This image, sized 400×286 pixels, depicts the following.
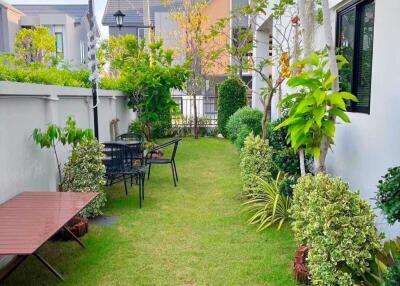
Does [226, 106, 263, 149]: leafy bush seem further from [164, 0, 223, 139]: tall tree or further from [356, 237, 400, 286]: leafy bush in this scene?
[356, 237, 400, 286]: leafy bush

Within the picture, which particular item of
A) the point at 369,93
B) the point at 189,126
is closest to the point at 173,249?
the point at 369,93

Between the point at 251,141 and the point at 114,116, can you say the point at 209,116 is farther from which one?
the point at 251,141

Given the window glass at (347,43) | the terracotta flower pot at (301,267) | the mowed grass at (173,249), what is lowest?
the mowed grass at (173,249)

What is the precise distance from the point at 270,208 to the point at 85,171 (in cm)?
250

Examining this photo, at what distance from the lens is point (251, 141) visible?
6086mm

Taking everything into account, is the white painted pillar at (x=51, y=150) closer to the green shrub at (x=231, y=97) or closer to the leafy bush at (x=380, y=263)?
the leafy bush at (x=380, y=263)

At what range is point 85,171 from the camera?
500cm

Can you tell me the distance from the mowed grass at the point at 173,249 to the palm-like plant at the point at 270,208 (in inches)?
6.1

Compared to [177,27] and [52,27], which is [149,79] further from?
[52,27]

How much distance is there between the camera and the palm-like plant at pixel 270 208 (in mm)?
4895

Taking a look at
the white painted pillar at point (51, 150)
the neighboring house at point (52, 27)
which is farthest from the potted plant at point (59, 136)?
the neighboring house at point (52, 27)

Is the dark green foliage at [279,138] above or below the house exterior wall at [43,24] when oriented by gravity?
below

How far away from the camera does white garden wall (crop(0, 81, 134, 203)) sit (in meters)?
3.90

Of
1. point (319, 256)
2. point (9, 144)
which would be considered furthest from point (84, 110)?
point (319, 256)
